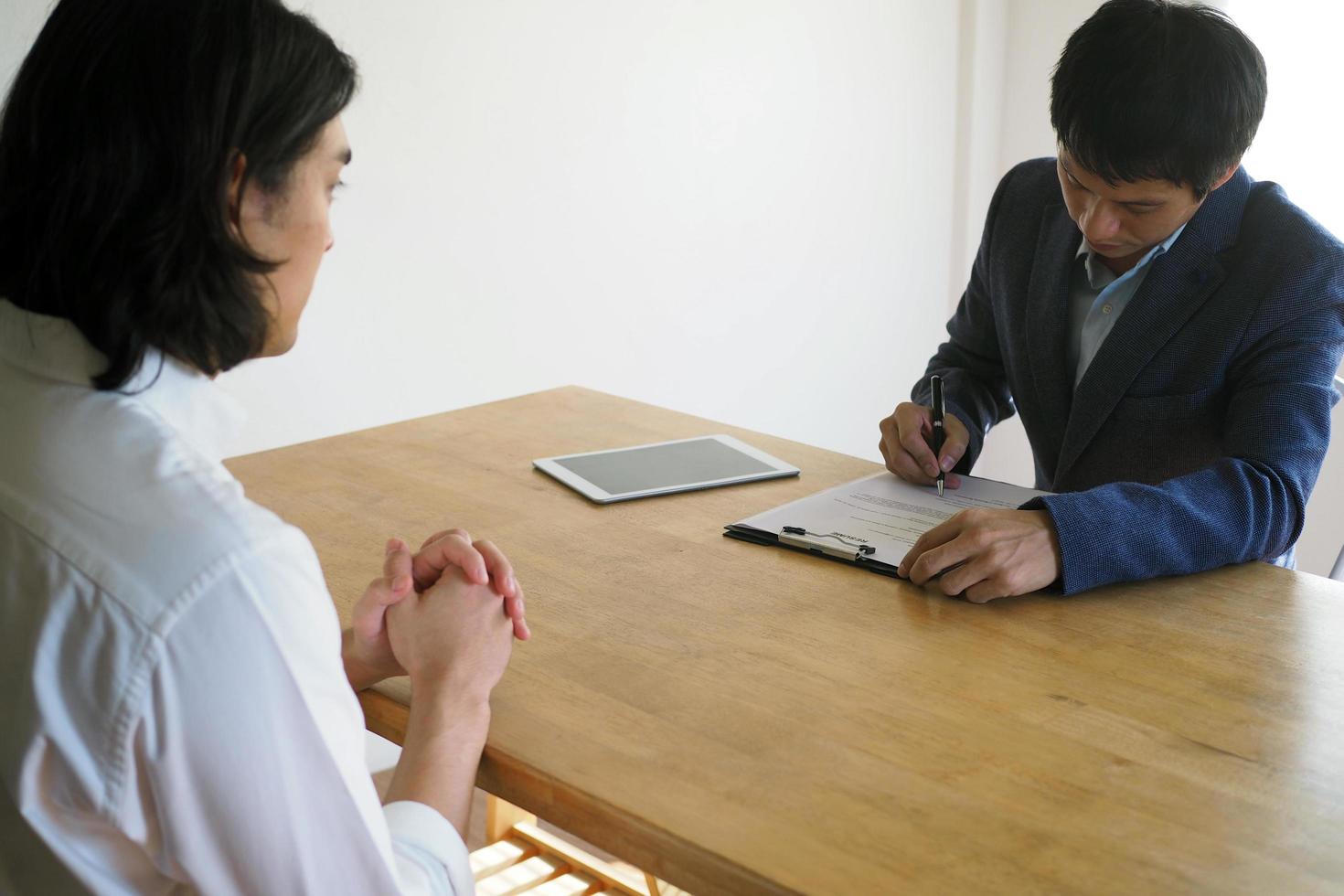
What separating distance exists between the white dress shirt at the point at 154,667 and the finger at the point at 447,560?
13.9 inches

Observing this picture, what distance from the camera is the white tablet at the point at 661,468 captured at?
1742mm

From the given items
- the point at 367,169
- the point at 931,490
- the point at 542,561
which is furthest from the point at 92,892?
the point at 367,169

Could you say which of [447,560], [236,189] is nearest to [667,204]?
[447,560]

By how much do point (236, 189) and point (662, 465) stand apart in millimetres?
1018

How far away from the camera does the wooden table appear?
36.3 inches

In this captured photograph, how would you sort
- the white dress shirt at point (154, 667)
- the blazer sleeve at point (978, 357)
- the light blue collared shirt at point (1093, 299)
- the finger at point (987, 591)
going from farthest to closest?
the blazer sleeve at point (978, 357)
the light blue collared shirt at point (1093, 299)
the finger at point (987, 591)
the white dress shirt at point (154, 667)

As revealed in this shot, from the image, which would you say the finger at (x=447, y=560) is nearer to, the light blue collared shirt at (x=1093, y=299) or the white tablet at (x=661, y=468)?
the white tablet at (x=661, y=468)

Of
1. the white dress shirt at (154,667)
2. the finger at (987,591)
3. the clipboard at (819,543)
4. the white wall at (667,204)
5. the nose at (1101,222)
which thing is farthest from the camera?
the white wall at (667,204)

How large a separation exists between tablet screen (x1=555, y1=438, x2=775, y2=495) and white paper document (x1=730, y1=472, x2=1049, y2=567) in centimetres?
16

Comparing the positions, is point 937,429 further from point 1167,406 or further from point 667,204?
point 667,204

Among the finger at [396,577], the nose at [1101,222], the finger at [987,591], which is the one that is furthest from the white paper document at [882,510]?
the finger at [396,577]

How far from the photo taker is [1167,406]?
177cm

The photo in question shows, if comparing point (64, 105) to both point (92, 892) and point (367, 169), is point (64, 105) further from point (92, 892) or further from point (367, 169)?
point (367, 169)

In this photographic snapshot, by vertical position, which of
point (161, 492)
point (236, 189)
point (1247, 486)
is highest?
point (236, 189)
